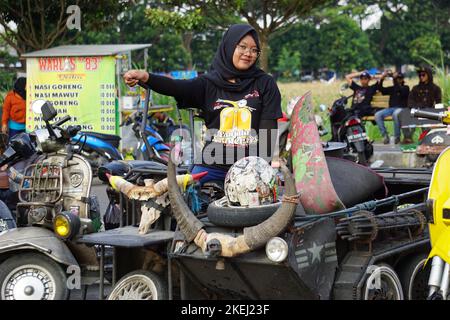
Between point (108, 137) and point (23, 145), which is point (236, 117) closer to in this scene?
point (23, 145)

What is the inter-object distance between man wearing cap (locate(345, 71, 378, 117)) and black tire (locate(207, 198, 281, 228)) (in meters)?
11.2

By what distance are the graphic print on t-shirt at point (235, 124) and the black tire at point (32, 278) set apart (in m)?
1.39

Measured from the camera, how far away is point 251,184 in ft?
16.0

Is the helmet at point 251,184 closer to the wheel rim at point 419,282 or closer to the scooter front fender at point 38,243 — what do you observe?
the wheel rim at point 419,282

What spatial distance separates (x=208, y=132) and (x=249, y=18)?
10.8 m

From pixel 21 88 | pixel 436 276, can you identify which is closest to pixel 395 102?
pixel 21 88

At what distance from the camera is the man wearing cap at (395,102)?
15594mm

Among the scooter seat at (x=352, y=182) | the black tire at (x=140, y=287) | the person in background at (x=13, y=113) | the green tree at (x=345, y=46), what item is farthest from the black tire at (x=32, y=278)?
the green tree at (x=345, y=46)

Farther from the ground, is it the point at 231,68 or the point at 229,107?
the point at 231,68

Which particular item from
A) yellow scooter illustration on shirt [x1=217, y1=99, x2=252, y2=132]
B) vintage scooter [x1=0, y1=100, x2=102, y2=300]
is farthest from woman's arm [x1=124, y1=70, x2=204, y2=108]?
vintage scooter [x1=0, y1=100, x2=102, y2=300]

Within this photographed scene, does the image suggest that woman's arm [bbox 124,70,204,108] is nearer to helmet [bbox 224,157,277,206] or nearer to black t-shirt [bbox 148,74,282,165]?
black t-shirt [bbox 148,74,282,165]

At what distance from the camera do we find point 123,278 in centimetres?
520

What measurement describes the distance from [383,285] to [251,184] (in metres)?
1.08

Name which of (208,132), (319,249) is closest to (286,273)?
(319,249)
